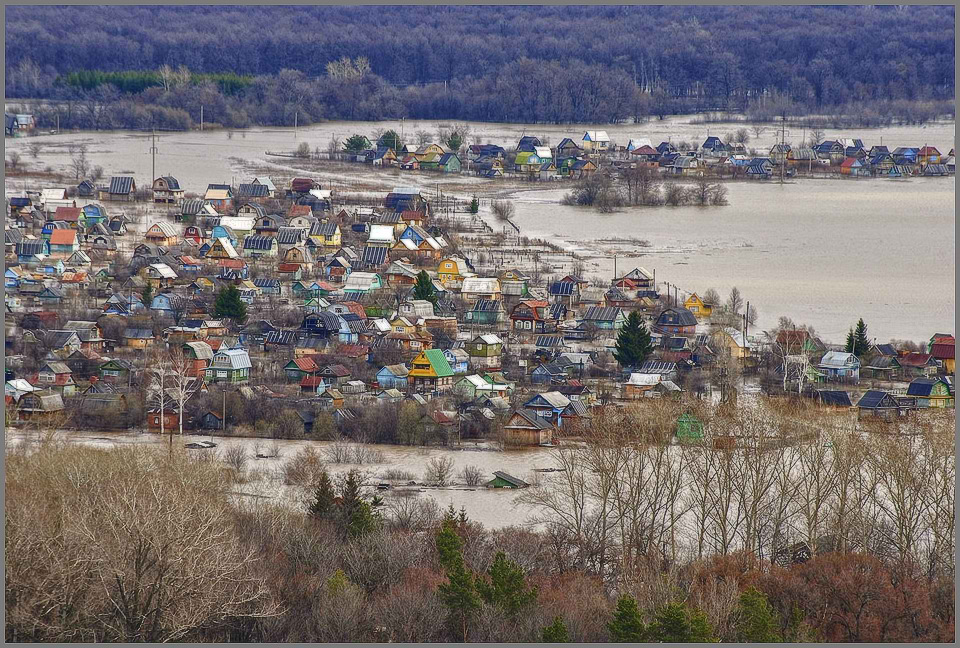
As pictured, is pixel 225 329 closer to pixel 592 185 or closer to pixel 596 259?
pixel 596 259

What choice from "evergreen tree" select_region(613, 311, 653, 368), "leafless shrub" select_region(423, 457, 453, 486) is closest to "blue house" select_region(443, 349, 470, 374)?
"evergreen tree" select_region(613, 311, 653, 368)

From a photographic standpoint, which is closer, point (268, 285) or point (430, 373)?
point (430, 373)

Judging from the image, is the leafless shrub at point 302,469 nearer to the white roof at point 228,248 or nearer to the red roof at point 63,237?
the white roof at point 228,248

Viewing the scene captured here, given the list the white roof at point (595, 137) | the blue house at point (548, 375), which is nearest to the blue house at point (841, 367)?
the blue house at point (548, 375)

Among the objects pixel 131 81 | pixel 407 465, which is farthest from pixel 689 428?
pixel 131 81

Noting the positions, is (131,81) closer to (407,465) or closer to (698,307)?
(698,307)

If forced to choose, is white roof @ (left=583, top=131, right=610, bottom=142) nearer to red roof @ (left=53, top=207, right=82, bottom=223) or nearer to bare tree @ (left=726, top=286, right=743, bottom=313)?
red roof @ (left=53, top=207, right=82, bottom=223)
